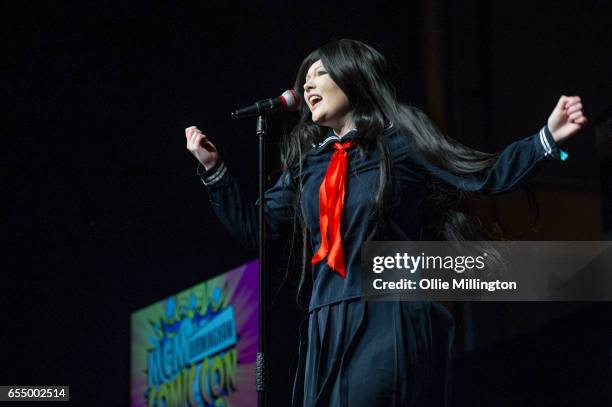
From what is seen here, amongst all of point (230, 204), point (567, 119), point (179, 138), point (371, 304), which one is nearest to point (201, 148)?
point (230, 204)

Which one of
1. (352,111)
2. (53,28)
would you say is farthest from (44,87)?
(352,111)

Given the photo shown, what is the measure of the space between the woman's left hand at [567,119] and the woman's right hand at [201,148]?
2.40 feet

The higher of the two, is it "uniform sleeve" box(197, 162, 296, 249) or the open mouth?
the open mouth

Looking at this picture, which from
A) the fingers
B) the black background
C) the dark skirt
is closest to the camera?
the fingers

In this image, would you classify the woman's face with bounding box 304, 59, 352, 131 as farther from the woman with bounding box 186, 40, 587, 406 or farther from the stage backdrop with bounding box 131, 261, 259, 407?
the stage backdrop with bounding box 131, 261, 259, 407

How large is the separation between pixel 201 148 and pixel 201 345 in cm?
197

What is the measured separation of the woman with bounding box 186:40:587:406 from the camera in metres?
1.92

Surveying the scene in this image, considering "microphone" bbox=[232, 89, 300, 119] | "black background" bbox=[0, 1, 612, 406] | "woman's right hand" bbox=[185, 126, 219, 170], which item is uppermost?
"black background" bbox=[0, 1, 612, 406]

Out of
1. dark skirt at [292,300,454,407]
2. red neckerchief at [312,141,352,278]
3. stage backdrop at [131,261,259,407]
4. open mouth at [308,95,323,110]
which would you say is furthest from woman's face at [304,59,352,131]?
stage backdrop at [131,261,259,407]

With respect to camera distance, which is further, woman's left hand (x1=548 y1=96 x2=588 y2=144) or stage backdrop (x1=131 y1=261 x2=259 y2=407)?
stage backdrop (x1=131 y1=261 x2=259 y2=407)

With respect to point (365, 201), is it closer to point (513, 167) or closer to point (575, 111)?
point (513, 167)

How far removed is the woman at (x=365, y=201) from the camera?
1924 mm

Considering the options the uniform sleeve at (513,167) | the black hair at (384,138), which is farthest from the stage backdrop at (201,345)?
the uniform sleeve at (513,167)

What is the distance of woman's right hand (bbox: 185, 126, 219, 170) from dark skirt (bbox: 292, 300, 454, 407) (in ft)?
1.33
